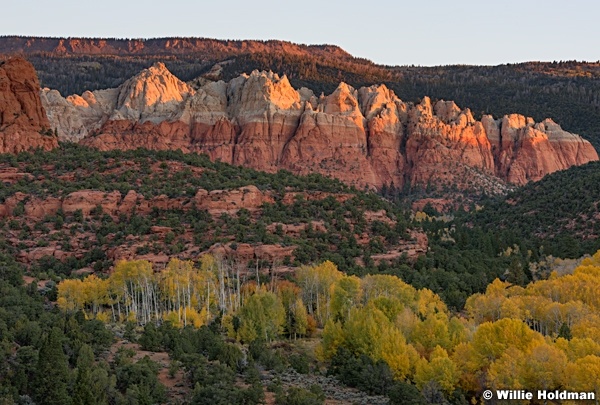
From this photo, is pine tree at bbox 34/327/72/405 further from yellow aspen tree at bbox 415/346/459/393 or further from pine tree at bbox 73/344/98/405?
yellow aspen tree at bbox 415/346/459/393

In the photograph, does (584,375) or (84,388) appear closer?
(84,388)

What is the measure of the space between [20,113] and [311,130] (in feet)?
225

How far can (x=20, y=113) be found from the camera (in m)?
104

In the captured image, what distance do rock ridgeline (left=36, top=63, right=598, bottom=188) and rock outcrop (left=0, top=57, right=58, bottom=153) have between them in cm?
4404

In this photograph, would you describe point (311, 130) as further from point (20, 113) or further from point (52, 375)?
point (52, 375)

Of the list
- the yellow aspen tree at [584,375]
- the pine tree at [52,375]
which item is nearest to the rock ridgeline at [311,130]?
the pine tree at [52,375]

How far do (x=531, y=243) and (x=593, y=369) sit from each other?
59721mm

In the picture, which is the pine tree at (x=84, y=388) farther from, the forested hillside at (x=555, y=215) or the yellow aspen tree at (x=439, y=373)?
the forested hillside at (x=555, y=215)

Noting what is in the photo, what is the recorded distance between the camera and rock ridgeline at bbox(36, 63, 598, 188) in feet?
524

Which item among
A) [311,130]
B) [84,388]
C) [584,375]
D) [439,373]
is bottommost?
[439,373]

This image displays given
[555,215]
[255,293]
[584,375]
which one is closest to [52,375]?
[255,293]

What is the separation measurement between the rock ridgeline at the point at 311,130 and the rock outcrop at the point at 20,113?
144ft

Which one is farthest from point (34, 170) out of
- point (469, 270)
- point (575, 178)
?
point (575, 178)

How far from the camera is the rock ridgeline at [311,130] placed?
159750mm
